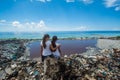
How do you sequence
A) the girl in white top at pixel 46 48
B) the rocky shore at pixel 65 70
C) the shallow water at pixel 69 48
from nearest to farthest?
the rocky shore at pixel 65 70, the girl in white top at pixel 46 48, the shallow water at pixel 69 48

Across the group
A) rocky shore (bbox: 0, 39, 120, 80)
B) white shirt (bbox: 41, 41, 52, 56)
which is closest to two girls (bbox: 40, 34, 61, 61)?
white shirt (bbox: 41, 41, 52, 56)

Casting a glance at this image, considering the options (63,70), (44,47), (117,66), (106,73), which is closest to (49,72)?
(63,70)

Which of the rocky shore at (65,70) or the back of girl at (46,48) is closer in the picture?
the rocky shore at (65,70)

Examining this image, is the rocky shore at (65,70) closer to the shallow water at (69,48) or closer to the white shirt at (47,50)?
the white shirt at (47,50)

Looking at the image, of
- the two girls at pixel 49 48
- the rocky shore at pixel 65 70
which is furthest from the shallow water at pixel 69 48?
the two girls at pixel 49 48

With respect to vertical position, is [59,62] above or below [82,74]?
above

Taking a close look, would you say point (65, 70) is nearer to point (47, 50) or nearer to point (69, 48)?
point (47, 50)

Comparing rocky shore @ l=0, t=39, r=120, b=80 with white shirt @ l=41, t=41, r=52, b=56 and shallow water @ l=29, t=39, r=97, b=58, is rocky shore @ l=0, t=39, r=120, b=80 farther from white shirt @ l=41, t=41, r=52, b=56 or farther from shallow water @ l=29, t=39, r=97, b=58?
shallow water @ l=29, t=39, r=97, b=58

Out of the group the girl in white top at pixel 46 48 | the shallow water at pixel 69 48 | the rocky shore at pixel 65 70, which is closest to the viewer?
the rocky shore at pixel 65 70

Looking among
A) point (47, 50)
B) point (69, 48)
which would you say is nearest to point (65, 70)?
point (47, 50)

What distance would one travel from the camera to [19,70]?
6.63m

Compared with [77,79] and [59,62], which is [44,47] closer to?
[59,62]

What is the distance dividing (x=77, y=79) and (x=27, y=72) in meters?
2.07

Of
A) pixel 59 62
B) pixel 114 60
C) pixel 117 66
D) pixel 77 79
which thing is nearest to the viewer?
pixel 77 79
